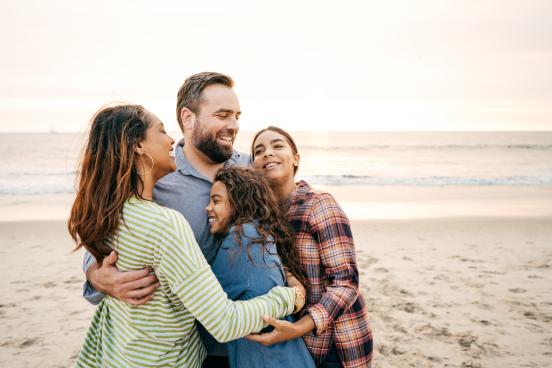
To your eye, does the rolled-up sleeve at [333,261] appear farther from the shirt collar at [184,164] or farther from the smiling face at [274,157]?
the shirt collar at [184,164]

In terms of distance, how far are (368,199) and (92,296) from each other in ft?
41.4

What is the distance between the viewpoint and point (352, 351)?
2219 mm

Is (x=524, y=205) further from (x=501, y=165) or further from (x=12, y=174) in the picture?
(x=12, y=174)

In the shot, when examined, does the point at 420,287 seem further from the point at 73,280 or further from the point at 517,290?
the point at 73,280

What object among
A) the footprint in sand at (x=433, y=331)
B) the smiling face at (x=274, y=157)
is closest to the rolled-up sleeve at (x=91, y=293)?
the smiling face at (x=274, y=157)

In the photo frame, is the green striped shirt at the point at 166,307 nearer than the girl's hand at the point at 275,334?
Yes

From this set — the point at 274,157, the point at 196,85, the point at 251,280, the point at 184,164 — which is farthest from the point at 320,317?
the point at 196,85

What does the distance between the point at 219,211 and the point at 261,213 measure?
23cm

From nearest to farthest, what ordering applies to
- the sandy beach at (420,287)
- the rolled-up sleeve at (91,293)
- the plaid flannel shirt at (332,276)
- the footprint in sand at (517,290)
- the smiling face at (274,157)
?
the rolled-up sleeve at (91,293) < the plaid flannel shirt at (332,276) < the smiling face at (274,157) < the sandy beach at (420,287) < the footprint in sand at (517,290)

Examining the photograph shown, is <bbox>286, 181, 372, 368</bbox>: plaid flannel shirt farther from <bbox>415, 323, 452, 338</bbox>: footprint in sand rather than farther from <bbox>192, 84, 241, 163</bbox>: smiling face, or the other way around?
<bbox>415, 323, 452, 338</bbox>: footprint in sand

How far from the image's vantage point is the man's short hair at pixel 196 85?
2.65 meters

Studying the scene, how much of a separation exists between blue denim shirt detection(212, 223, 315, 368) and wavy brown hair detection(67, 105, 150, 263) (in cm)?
52

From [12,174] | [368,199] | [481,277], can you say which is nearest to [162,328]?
[481,277]

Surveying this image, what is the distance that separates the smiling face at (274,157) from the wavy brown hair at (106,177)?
3.37 feet
